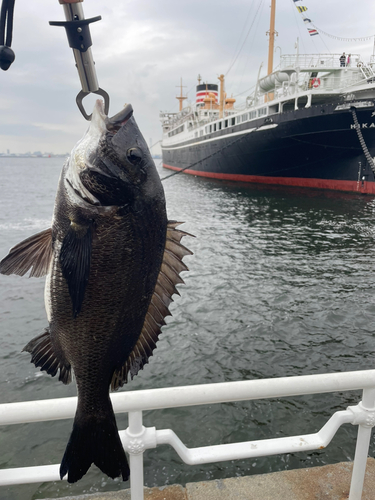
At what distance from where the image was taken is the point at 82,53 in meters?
Result: 1.32

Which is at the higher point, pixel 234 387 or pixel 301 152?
pixel 301 152

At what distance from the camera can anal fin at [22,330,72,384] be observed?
1522 millimetres

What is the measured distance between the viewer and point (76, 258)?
1352mm

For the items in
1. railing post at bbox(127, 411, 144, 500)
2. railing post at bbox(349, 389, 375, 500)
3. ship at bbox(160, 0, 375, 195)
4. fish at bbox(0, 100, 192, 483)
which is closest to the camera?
fish at bbox(0, 100, 192, 483)

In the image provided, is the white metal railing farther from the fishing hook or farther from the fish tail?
the fishing hook

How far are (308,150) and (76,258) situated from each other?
28.4 meters

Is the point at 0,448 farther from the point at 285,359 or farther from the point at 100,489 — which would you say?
the point at 285,359

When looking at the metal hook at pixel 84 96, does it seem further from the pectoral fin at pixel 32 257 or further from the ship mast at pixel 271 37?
the ship mast at pixel 271 37

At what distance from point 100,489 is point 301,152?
27.1 m

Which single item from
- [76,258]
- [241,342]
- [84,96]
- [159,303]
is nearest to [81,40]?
[84,96]

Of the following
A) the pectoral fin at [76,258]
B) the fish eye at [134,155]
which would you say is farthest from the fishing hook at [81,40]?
the pectoral fin at [76,258]

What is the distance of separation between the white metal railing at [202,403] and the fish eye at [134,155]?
4.20ft

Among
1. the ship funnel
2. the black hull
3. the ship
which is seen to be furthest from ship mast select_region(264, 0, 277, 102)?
the ship funnel

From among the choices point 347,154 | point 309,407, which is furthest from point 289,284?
point 347,154
